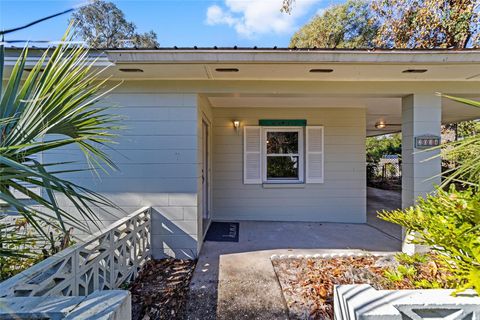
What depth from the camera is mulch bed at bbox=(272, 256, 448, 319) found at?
2318 millimetres

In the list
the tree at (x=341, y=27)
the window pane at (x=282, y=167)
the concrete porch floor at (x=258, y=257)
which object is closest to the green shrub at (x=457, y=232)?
the concrete porch floor at (x=258, y=257)

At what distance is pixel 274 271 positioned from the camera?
311 centimetres

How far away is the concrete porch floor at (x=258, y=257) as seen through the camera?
2432 millimetres

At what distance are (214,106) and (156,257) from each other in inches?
130

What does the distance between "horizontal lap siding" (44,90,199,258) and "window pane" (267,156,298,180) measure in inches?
102

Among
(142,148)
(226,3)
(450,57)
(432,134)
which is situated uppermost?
(226,3)

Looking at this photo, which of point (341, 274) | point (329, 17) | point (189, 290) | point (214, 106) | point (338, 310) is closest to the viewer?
point (338, 310)

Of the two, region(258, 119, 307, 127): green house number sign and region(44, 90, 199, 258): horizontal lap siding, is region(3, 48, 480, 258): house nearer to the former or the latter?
region(44, 90, 199, 258): horizontal lap siding

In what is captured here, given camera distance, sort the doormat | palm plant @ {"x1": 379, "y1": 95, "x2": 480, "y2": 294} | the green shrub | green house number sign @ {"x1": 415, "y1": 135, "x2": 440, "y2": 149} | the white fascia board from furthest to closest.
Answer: the doormat → green house number sign @ {"x1": 415, "y1": 135, "x2": 440, "y2": 149} → the white fascia board → the green shrub → palm plant @ {"x1": 379, "y1": 95, "x2": 480, "y2": 294}

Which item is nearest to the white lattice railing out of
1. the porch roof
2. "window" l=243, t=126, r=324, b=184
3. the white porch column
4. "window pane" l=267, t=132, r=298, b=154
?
the porch roof

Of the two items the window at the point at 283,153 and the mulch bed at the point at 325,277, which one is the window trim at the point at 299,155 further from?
the mulch bed at the point at 325,277

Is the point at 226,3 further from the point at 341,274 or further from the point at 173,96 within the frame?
the point at 341,274

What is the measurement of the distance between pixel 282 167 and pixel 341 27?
33.0 feet

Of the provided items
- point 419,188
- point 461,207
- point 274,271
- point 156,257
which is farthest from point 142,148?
point 419,188
